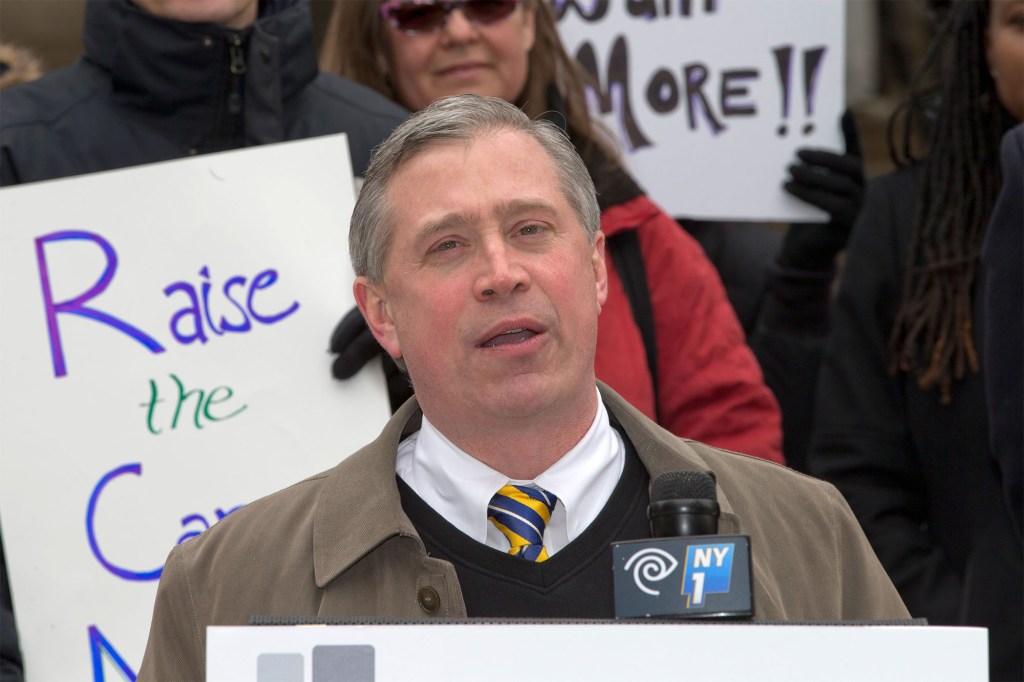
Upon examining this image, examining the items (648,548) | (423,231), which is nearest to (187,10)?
(423,231)

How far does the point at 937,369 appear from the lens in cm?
366

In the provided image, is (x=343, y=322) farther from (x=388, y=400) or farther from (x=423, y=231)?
(x=423, y=231)

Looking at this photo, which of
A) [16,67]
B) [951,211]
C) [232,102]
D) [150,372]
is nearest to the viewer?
[150,372]

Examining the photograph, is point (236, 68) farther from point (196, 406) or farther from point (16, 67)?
point (16, 67)

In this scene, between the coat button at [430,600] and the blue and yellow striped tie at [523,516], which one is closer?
the coat button at [430,600]

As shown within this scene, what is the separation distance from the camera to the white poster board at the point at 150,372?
293 cm

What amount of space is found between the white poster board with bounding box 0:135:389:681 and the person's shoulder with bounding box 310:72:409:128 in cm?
24

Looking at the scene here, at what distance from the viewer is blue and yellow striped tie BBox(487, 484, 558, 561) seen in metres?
2.37

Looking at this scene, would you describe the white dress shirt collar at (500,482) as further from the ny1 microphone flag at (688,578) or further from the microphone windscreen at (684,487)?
the ny1 microphone flag at (688,578)

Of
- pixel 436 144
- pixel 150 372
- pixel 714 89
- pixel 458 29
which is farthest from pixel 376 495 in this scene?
pixel 714 89

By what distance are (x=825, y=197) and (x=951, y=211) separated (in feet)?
1.26

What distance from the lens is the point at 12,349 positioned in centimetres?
300

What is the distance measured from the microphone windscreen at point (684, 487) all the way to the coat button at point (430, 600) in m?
0.46

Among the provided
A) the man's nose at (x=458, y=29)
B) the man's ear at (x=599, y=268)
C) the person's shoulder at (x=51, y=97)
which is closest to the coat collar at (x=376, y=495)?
the man's ear at (x=599, y=268)
